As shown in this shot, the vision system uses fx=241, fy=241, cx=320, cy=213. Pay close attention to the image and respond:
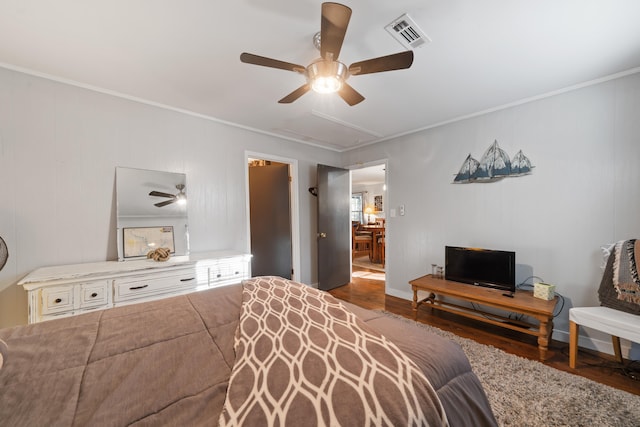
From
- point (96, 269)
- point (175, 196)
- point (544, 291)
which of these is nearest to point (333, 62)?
point (175, 196)

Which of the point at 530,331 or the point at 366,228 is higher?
the point at 366,228

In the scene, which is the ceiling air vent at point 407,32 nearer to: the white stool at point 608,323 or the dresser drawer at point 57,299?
the white stool at point 608,323

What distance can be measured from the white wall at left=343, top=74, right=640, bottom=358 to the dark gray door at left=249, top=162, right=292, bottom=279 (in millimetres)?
1981

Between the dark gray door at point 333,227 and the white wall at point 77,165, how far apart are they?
4.80ft

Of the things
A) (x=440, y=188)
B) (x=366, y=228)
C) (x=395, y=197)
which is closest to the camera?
(x=440, y=188)

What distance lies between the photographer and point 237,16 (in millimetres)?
1444

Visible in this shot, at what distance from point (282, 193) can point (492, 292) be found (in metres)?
2.96

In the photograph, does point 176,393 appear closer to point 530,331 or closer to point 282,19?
point 282,19

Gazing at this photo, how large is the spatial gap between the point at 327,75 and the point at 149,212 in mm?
2205

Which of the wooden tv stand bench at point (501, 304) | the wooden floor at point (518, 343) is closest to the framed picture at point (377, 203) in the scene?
the wooden floor at point (518, 343)

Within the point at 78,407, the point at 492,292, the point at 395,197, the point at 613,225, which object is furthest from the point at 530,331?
the point at 78,407

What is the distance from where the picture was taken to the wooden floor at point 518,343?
1798mm

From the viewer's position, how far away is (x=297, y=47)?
169 cm

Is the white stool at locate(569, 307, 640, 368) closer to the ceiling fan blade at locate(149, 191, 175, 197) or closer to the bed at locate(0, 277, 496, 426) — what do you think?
the bed at locate(0, 277, 496, 426)
